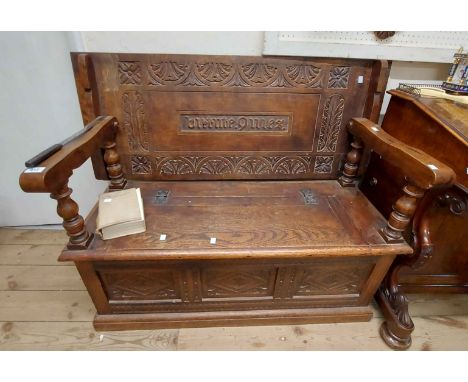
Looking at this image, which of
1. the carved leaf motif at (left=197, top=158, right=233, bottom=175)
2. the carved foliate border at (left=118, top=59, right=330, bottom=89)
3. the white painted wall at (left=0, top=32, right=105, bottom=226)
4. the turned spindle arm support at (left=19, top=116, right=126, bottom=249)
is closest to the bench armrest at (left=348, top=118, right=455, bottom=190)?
the carved foliate border at (left=118, top=59, right=330, bottom=89)

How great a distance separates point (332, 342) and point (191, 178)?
40.3 inches

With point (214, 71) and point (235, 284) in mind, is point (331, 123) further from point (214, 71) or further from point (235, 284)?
point (235, 284)

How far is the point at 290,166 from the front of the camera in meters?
1.39

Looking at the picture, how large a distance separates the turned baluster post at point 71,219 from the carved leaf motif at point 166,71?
1.97 feet

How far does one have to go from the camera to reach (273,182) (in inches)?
55.9

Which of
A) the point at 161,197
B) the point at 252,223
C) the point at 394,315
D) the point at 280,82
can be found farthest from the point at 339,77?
the point at 394,315

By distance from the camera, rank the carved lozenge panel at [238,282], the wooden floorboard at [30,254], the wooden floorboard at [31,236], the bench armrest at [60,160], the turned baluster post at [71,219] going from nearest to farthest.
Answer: the bench armrest at [60,160], the turned baluster post at [71,219], the carved lozenge panel at [238,282], the wooden floorboard at [30,254], the wooden floorboard at [31,236]

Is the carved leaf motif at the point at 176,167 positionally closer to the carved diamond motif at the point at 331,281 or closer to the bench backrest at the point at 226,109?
the bench backrest at the point at 226,109

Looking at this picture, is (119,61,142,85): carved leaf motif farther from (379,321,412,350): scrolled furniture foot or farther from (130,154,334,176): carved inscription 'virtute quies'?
(379,321,412,350): scrolled furniture foot

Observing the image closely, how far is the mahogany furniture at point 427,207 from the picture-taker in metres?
0.96

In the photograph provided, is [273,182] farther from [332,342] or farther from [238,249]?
[332,342]

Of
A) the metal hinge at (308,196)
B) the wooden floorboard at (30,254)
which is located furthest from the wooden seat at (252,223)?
the wooden floorboard at (30,254)

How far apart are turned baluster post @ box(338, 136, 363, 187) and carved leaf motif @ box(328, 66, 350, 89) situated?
0.26m
